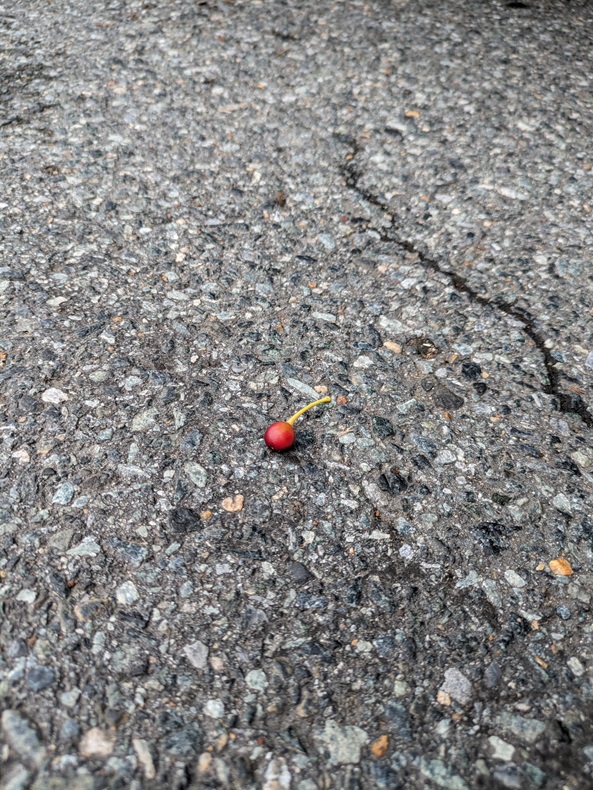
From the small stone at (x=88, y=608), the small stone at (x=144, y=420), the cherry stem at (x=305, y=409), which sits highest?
the cherry stem at (x=305, y=409)

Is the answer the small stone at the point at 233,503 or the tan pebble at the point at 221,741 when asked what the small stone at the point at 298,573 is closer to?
the small stone at the point at 233,503

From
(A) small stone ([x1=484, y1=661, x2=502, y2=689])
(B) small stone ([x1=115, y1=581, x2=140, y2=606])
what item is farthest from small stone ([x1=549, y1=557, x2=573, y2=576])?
(B) small stone ([x1=115, y1=581, x2=140, y2=606])

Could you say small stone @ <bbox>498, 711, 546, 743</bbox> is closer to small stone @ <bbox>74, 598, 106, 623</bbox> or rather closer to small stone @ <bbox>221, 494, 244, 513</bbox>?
small stone @ <bbox>221, 494, 244, 513</bbox>

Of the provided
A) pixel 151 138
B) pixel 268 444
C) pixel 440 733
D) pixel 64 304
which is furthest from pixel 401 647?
pixel 151 138

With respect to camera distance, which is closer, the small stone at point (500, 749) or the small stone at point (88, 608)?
the small stone at point (500, 749)

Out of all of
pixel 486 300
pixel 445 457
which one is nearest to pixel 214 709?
pixel 445 457

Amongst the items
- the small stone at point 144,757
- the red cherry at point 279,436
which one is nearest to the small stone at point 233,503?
the red cherry at point 279,436

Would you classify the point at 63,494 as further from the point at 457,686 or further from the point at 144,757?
the point at 457,686
